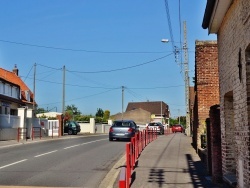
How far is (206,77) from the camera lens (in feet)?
49.4

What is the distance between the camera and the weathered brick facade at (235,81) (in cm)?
577

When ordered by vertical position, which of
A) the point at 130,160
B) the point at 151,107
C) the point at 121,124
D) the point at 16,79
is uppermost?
the point at 16,79

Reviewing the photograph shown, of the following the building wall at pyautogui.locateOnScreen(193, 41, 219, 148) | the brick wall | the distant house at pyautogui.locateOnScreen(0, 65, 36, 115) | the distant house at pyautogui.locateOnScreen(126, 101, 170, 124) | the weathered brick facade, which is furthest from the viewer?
the distant house at pyautogui.locateOnScreen(126, 101, 170, 124)

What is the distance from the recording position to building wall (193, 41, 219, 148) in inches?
589

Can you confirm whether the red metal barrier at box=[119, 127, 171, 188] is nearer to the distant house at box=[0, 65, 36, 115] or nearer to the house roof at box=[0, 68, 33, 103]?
the distant house at box=[0, 65, 36, 115]

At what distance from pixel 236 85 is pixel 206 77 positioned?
27.8 feet

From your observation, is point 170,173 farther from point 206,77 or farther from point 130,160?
point 206,77

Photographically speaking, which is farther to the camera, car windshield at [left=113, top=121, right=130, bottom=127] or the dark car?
the dark car

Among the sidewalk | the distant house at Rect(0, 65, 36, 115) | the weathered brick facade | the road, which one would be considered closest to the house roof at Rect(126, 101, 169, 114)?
Result: the distant house at Rect(0, 65, 36, 115)

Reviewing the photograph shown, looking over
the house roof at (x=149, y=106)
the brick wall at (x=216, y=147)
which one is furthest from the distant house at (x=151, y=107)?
the brick wall at (x=216, y=147)

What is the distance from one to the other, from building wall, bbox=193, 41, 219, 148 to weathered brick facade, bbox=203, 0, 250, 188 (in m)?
6.20

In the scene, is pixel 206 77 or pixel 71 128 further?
pixel 71 128

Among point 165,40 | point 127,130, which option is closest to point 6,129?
point 127,130

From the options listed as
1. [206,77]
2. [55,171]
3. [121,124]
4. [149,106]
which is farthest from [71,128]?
[149,106]
